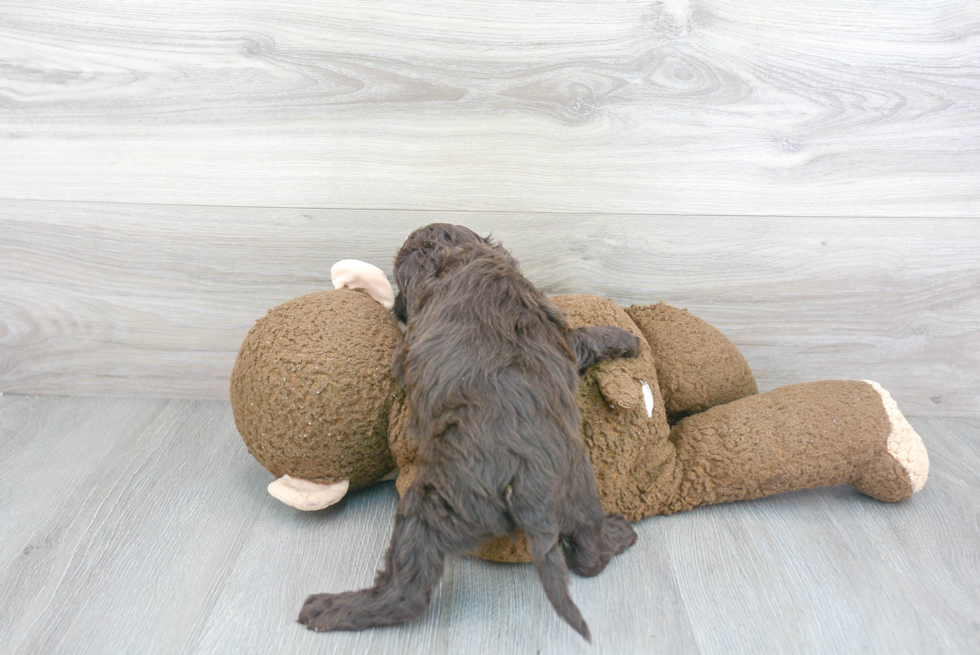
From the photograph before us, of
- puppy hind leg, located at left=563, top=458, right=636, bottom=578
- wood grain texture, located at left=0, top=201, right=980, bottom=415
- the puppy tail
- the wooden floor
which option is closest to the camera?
the puppy tail

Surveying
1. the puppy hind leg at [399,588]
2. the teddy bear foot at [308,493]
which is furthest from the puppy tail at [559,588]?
the teddy bear foot at [308,493]

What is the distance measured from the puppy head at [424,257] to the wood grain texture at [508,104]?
0.22m

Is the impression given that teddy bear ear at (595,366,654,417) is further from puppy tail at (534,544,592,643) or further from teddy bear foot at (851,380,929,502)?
teddy bear foot at (851,380,929,502)

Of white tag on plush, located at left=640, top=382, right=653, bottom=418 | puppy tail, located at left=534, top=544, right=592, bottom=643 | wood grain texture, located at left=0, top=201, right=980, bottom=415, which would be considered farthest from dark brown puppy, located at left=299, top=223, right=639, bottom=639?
wood grain texture, located at left=0, top=201, right=980, bottom=415

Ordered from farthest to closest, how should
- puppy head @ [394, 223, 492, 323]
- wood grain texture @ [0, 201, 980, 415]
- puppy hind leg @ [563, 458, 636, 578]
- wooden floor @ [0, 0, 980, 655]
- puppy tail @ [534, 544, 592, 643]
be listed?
wood grain texture @ [0, 201, 980, 415] < wooden floor @ [0, 0, 980, 655] < puppy head @ [394, 223, 492, 323] < puppy hind leg @ [563, 458, 636, 578] < puppy tail @ [534, 544, 592, 643]

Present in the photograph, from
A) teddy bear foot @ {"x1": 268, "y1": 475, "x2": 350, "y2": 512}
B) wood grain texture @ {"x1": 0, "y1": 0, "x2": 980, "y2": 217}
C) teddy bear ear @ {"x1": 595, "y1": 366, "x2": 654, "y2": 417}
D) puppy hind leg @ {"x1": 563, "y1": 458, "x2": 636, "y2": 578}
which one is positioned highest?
wood grain texture @ {"x1": 0, "y1": 0, "x2": 980, "y2": 217}

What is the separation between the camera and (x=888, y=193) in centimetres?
114

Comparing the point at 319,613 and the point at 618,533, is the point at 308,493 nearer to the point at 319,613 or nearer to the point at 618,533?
the point at 319,613

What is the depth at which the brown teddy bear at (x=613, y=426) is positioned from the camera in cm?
89

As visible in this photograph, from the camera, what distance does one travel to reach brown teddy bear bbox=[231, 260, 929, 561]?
893mm

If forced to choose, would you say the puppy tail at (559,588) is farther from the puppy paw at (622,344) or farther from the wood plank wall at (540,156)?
the wood plank wall at (540,156)

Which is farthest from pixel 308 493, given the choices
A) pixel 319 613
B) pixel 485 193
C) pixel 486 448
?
pixel 485 193

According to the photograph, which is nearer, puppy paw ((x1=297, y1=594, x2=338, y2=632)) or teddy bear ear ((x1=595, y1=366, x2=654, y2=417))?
puppy paw ((x1=297, y1=594, x2=338, y2=632))

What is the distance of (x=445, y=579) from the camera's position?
2.77ft
